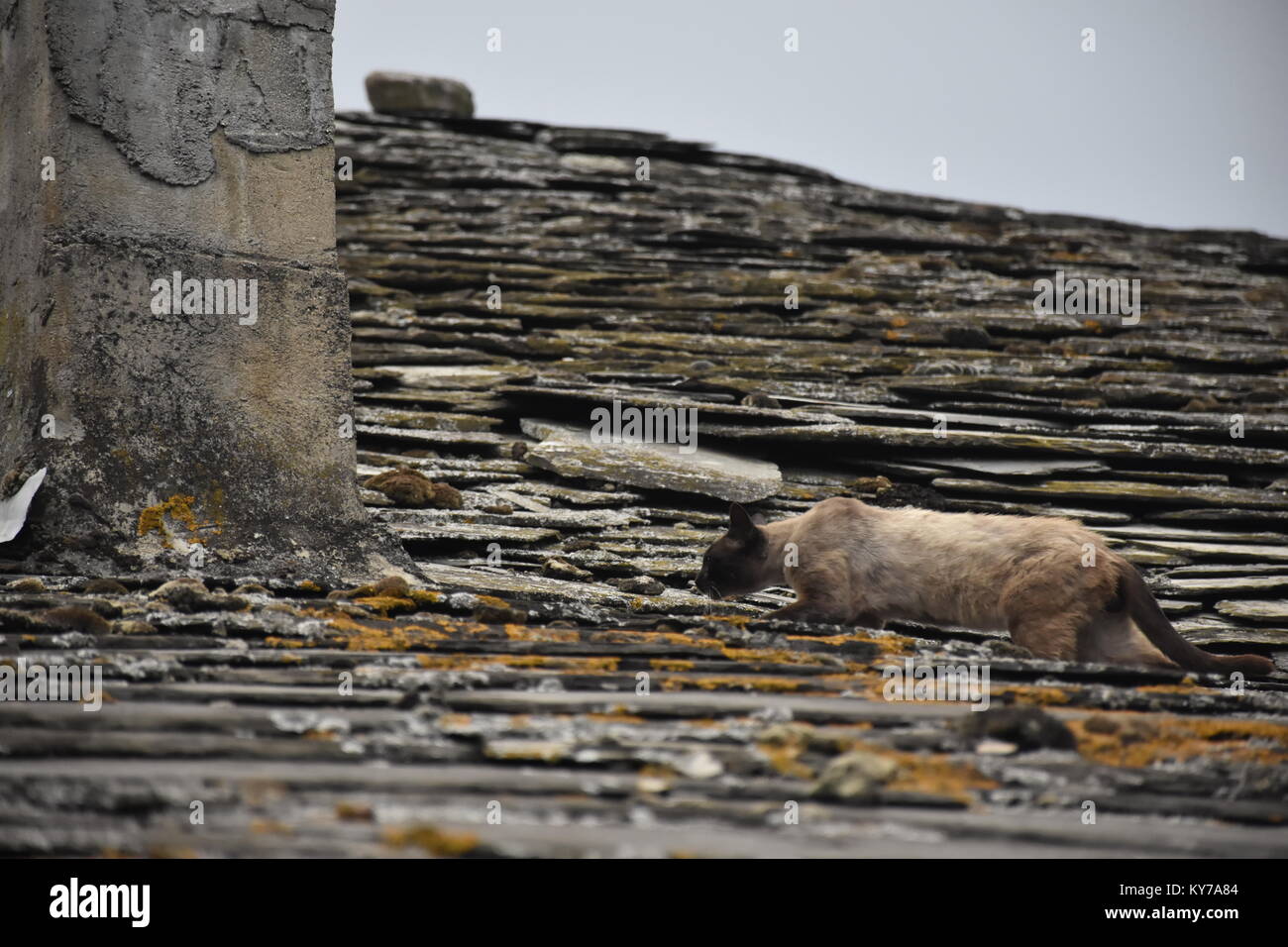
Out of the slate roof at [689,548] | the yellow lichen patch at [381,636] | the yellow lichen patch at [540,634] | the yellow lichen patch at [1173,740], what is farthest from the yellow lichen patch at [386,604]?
the yellow lichen patch at [1173,740]

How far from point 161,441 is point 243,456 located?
25cm

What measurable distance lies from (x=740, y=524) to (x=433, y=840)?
316 centimetres

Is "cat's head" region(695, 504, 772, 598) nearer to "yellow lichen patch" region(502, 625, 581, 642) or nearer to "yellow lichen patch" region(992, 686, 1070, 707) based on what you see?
"yellow lichen patch" region(502, 625, 581, 642)

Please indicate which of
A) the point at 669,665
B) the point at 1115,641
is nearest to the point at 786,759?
the point at 669,665

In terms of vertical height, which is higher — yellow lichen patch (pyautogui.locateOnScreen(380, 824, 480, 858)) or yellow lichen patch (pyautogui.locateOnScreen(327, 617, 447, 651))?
yellow lichen patch (pyautogui.locateOnScreen(327, 617, 447, 651))

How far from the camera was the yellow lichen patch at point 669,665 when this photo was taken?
9.68 ft

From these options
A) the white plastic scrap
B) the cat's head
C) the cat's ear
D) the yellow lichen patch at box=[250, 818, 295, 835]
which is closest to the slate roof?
the yellow lichen patch at box=[250, 818, 295, 835]

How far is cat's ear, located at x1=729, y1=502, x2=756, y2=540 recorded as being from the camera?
4.91 m

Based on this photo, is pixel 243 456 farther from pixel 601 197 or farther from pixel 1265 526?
pixel 601 197

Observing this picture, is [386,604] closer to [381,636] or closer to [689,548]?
[381,636]

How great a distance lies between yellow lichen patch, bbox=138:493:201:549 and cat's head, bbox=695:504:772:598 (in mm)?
1837

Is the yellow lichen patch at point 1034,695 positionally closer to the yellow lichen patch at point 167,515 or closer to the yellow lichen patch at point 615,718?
the yellow lichen patch at point 615,718

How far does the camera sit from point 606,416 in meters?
5.88
